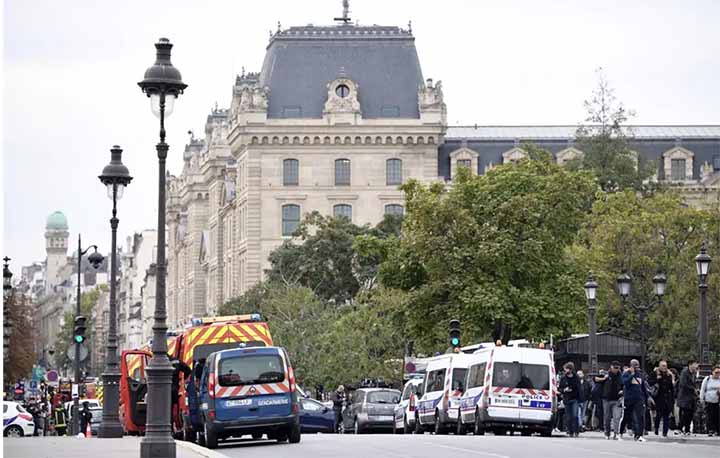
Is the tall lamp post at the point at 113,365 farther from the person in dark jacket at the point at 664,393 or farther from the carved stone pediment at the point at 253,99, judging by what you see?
the carved stone pediment at the point at 253,99

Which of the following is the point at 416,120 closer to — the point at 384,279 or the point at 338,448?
the point at 384,279

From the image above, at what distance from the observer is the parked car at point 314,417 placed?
53.8 meters

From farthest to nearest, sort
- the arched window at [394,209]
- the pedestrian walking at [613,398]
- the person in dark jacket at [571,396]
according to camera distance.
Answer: the arched window at [394,209] < the person in dark jacket at [571,396] < the pedestrian walking at [613,398]

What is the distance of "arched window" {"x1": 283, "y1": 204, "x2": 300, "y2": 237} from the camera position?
12069 centimetres

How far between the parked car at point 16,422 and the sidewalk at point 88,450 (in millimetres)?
26238

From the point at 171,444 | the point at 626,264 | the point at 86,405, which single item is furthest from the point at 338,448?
the point at 626,264

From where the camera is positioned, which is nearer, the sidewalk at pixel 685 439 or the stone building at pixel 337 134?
the sidewalk at pixel 685 439

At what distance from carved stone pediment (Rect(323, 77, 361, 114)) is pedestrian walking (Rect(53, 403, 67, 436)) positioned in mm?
44203

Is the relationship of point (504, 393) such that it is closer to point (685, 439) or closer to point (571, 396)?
point (571, 396)

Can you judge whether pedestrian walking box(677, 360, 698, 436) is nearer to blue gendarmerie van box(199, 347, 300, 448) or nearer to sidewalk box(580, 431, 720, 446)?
sidewalk box(580, 431, 720, 446)

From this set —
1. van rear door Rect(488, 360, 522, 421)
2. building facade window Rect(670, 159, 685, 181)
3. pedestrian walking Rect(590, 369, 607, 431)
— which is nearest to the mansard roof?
building facade window Rect(670, 159, 685, 181)

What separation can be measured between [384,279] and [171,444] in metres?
40.9

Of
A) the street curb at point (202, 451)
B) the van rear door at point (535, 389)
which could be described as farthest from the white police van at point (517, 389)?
the street curb at point (202, 451)

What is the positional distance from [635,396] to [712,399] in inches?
61.8
